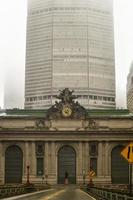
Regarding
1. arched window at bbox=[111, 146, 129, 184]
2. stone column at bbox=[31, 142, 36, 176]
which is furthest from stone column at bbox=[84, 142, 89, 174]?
stone column at bbox=[31, 142, 36, 176]

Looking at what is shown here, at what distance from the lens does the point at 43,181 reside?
150 metres

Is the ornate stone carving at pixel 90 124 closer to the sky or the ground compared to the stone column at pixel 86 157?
closer to the sky

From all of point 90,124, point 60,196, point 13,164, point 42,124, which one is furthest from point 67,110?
point 60,196

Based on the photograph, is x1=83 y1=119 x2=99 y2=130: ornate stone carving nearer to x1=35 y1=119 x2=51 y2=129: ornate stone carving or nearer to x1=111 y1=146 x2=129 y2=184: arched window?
x1=111 y1=146 x2=129 y2=184: arched window

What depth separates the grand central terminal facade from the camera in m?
151

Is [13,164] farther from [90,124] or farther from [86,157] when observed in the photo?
[90,124]

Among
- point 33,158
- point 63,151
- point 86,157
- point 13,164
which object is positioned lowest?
point 13,164

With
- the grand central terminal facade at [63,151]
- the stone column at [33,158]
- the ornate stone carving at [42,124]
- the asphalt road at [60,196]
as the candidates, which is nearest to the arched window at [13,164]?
the grand central terminal facade at [63,151]

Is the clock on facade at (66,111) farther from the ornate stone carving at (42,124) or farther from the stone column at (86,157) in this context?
the stone column at (86,157)

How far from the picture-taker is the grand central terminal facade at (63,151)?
496ft

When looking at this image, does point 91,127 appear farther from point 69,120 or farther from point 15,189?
point 15,189

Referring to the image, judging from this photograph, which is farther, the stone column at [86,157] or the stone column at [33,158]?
the stone column at [86,157]

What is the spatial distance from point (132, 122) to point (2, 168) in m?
37.3

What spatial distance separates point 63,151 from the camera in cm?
15350
